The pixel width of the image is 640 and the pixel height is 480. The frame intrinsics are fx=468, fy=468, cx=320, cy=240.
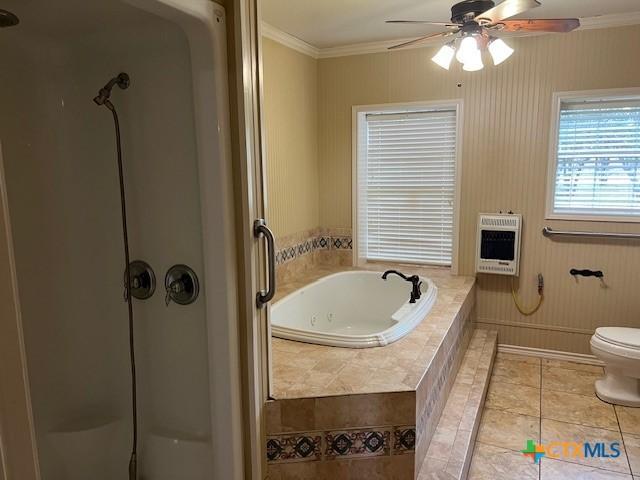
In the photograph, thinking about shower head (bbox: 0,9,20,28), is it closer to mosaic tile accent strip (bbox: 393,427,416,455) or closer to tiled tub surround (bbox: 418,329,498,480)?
mosaic tile accent strip (bbox: 393,427,416,455)

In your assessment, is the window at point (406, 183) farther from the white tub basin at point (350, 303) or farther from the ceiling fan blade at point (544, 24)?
the ceiling fan blade at point (544, 24)

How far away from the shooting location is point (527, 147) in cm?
338

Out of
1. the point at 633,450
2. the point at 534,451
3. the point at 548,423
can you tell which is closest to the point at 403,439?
the point at 534,451

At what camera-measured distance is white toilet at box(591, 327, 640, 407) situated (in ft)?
8.90

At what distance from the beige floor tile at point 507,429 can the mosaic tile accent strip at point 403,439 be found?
2.91 ft

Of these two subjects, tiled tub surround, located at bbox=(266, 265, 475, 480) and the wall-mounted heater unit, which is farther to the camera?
the wall-mounted heater unit

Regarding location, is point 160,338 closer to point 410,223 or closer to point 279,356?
point 279,356

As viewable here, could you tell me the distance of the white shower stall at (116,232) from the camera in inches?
61.2

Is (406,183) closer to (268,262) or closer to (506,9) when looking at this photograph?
(506,9)

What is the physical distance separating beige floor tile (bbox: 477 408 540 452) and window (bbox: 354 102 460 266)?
4.44 ft

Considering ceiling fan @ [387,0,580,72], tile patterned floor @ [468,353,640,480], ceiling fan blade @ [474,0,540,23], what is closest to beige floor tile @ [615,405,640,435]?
tile patterned floor @ [468,353,640,480]

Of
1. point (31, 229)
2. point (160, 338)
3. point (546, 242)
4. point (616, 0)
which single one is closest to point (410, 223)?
point (546, 242)

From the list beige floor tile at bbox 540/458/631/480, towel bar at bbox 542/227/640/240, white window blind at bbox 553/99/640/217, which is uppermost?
white window blind at bbox 553/99/640/217

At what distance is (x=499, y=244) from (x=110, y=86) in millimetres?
2839
